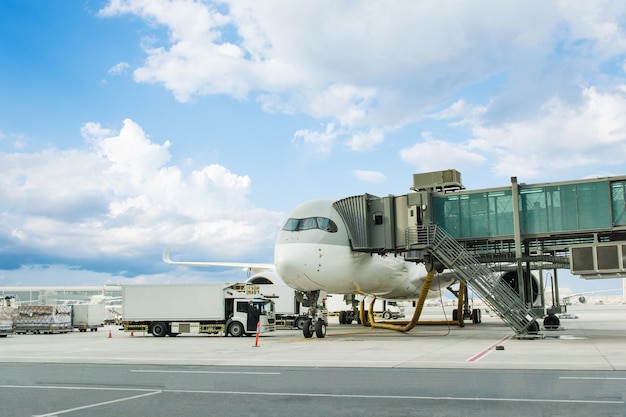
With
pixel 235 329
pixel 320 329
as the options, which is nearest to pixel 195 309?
pixel 235 329

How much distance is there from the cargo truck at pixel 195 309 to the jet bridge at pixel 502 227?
7254 millimetres

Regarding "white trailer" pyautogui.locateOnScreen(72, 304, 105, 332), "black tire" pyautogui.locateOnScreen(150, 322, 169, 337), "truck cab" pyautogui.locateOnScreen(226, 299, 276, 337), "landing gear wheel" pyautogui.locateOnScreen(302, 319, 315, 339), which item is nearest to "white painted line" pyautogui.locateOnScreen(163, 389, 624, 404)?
"landing gear wheel" pyautogui.locateOnScreen(302, 319, 315, 339)

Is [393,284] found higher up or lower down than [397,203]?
lower down

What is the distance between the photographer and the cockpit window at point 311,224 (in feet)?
90.6

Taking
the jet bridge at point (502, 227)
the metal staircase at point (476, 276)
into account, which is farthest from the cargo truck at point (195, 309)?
the metal staircase at point (476, 276)

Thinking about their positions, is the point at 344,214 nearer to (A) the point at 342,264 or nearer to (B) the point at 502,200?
(A) the point at 342,264

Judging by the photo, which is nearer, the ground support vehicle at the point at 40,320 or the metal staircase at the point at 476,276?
the metal staircase at the point at 476,276

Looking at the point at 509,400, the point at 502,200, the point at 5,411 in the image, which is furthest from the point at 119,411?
the point at 502,200

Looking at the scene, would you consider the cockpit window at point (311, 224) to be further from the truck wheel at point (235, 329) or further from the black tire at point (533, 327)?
the black tire at point (533, 327)

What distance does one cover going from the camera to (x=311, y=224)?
27.7 meters

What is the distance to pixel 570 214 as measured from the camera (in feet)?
82.8

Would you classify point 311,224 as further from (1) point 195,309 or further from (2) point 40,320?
(2) point 40,320

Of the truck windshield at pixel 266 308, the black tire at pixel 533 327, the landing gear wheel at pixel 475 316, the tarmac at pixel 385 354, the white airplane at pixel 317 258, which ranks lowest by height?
the landing gear wheel at pixel 475 316

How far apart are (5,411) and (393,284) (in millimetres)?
27215
